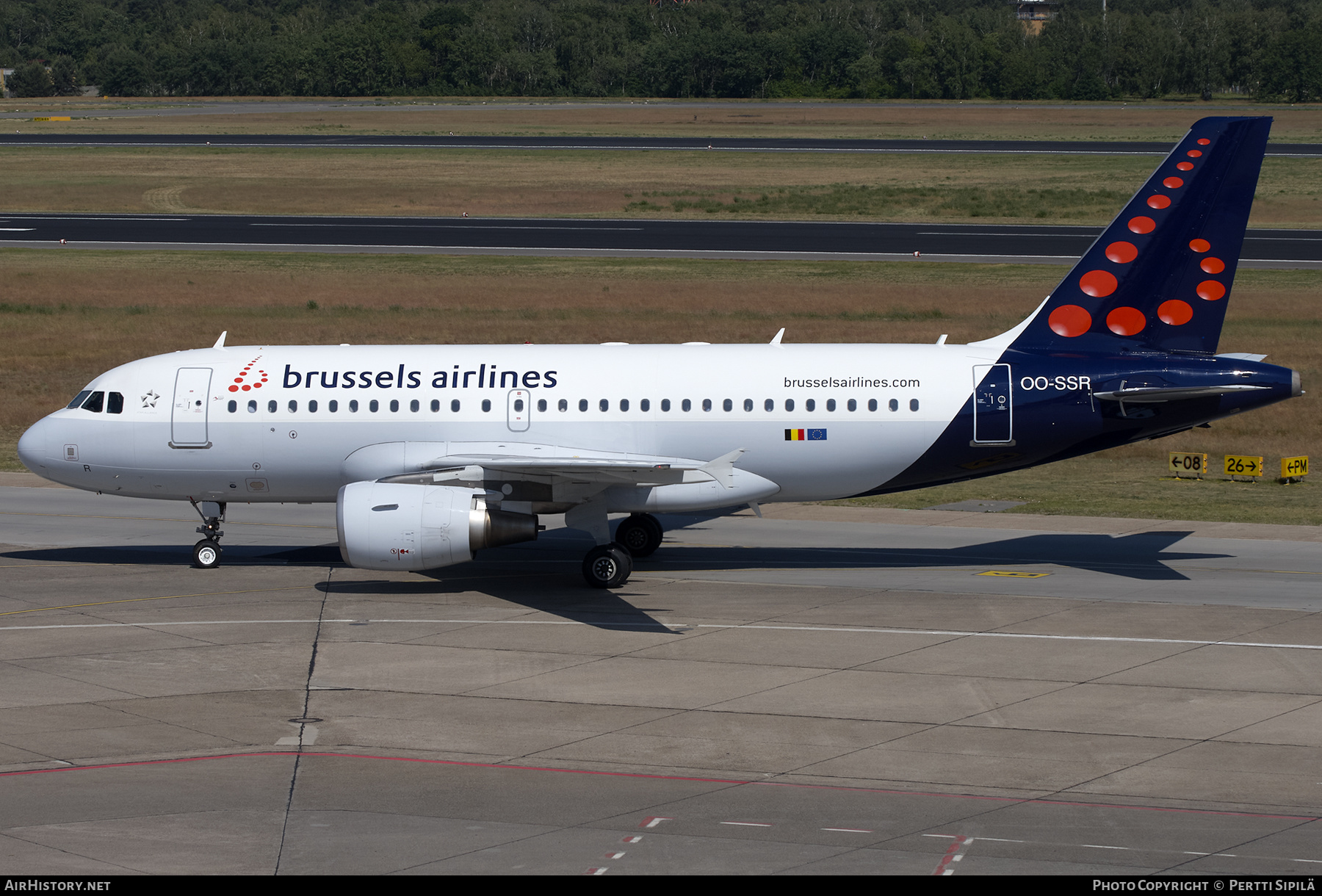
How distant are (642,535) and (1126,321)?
1130cm

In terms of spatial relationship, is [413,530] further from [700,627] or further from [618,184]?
[618,184]

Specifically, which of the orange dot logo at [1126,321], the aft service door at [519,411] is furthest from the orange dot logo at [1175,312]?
the aft service door at [519,411]

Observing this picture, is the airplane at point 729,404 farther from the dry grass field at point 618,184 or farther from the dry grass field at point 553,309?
the dry grass field at point 618,184

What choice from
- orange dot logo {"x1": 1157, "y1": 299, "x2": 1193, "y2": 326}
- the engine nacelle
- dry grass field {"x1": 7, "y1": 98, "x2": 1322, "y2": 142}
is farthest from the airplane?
dry grass field {"x1": 7, "y1": 98, "x2": 1322, "y2": 142}

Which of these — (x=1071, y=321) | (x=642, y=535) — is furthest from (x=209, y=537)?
(x=1071, y=321)

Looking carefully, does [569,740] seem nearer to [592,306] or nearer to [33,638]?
[33,638]

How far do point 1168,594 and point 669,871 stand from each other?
54.3 feet

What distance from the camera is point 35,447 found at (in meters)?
31.8

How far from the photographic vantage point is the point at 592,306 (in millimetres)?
68312

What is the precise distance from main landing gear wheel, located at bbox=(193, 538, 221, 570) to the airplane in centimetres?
139

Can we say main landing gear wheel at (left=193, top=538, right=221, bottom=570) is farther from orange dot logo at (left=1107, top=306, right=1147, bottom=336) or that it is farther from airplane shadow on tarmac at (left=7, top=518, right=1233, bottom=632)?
orange dot logo at (left=1107, top=306, right=1147, bottom=336)

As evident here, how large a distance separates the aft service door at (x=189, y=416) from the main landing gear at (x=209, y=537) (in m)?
1.61

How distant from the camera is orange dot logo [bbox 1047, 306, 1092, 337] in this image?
30906 millimetres
